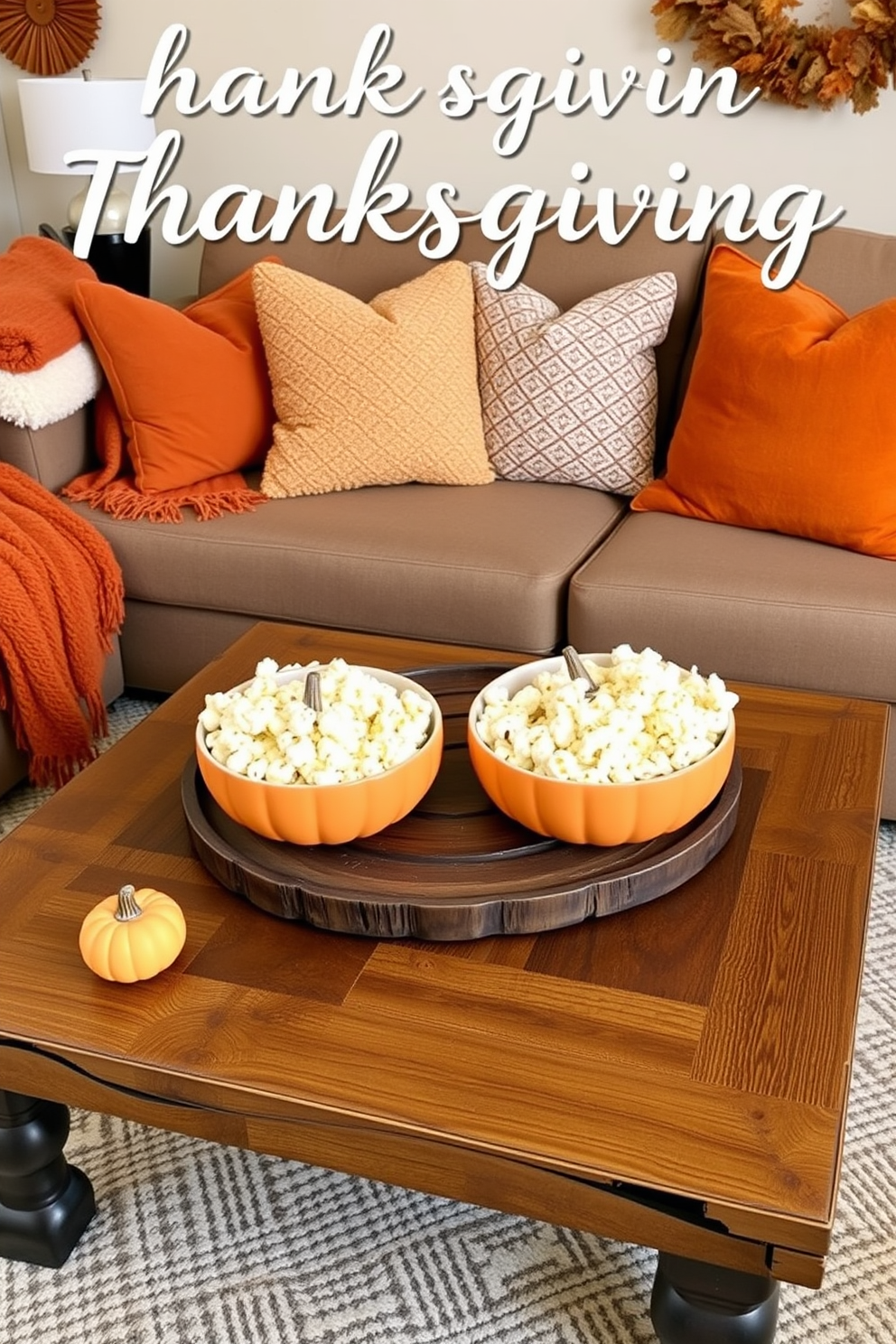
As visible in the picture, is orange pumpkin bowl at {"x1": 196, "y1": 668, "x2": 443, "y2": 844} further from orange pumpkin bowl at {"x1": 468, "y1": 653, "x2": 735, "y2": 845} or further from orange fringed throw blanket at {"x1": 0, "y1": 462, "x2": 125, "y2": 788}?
orange fringed throw blanket at {"x1": 0, "y1": 462, "x2": 125, "y2": 788}

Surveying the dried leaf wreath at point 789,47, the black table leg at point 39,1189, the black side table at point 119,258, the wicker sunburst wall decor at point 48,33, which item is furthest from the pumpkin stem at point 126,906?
the wicker sunburst wall decor at point 48,33

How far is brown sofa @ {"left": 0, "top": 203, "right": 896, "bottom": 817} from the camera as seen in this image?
194cm

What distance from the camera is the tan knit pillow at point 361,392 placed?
2.35m

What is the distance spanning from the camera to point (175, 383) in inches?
92.7

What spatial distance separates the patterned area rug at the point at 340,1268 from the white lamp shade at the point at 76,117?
2.24 meters

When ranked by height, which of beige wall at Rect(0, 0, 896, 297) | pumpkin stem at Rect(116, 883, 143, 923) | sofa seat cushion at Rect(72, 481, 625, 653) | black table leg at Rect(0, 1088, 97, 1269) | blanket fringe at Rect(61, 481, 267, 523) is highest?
beige wall at Rect(0, 0, 896, 297)

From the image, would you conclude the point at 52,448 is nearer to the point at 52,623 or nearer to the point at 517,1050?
the point at 52,623

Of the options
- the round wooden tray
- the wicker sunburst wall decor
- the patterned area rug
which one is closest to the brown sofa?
the round wooden tray

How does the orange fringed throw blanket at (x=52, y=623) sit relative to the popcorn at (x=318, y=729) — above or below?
below

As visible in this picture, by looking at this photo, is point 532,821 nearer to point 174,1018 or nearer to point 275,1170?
point 174,1018

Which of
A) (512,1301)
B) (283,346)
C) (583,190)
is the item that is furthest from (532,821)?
(583,190)

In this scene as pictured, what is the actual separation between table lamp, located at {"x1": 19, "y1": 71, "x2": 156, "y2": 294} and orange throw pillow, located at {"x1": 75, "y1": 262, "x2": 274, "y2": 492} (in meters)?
0.58

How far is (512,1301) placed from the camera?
4.21 feet

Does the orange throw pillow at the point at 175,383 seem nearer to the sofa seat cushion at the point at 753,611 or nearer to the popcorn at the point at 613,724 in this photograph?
the sofa seat cushion at the point at 753,611
